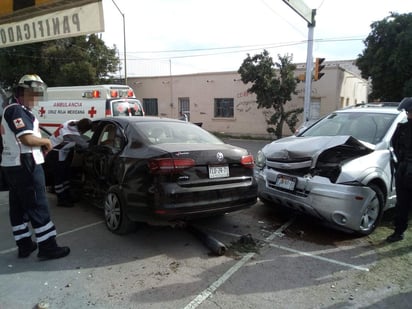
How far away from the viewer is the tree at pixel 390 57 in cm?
1847

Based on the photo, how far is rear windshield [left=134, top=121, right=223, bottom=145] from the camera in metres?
4.52

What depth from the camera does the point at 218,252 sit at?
13.4 feet

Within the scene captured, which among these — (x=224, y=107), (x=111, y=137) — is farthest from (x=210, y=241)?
(x=224, y=107)

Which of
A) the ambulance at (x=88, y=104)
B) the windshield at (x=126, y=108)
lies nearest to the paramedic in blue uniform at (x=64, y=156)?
the ambulance at (x=88, y=104)

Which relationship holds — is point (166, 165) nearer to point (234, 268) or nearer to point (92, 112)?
point (234, 268)

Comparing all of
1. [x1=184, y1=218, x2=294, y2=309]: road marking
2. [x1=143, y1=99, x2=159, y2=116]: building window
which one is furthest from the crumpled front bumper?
[x1=143, y1=99, x2=159, y2=116]: building window

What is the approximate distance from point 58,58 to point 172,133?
2620 centimetres

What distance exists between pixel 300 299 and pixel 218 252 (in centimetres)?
115

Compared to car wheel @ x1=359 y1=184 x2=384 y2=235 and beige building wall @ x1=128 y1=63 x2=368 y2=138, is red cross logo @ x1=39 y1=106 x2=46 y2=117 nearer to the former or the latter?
beige building wall @ x1=128 y1=63 x2=368 y2=138

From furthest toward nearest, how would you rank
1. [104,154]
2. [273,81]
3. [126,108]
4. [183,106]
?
[183,106]
[273,81]
[126,108]
[104,154]

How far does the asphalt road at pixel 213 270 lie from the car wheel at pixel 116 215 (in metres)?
0.13

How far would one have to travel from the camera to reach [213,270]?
376cm

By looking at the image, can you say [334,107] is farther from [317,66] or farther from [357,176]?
[357,176]

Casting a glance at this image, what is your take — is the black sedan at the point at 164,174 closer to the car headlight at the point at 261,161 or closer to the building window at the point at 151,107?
the car headlight at the point at 261,161
